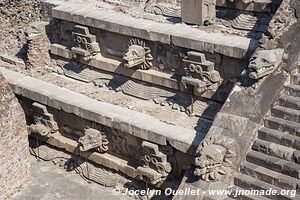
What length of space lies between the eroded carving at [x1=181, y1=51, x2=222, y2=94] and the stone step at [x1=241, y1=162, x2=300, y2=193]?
2.51 m

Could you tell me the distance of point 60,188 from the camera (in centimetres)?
1391

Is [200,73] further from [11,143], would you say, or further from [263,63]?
[11,143]

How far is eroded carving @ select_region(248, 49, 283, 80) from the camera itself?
10852 mm

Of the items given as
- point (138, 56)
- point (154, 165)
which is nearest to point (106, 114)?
point (138, 56)

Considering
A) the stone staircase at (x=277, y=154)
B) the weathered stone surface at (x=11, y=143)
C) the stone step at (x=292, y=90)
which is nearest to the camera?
the stone staircase at (x=277, y=154)

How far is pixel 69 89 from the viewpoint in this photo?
49.9 ft

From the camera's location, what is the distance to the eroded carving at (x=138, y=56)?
13664 mm

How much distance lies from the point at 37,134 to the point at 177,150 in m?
4.65

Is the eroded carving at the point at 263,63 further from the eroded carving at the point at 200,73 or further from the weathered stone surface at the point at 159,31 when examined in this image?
the eroded carving at the point at 200,73

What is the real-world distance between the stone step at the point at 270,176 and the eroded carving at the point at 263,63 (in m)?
1.65

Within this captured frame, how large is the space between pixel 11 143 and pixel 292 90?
6356 mm

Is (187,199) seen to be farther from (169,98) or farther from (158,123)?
(169,98)

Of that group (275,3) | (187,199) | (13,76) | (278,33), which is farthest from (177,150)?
(13,76)

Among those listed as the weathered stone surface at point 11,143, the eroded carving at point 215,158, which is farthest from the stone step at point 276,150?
the weathered stone surface at point 11,143
